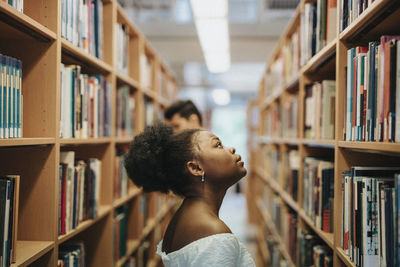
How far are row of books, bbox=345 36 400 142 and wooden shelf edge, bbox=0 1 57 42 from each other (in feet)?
3.60

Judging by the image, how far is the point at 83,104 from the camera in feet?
5.70

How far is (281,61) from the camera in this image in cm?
296

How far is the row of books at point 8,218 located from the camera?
3.57ft

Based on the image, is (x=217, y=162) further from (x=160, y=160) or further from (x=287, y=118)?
(x=287, y=118)

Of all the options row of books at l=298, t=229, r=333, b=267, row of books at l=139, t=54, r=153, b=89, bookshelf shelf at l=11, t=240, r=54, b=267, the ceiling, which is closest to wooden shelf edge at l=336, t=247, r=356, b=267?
row of books at l=298, t=229, r=333, b=267

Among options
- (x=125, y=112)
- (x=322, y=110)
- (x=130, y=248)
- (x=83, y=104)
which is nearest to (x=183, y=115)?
(x=125, y=112)

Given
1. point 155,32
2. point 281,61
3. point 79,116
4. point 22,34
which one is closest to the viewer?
point 22,34

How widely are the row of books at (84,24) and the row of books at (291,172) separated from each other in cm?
141

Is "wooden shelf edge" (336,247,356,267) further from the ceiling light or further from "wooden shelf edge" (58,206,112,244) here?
the ceiling light

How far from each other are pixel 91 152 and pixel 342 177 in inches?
54.4

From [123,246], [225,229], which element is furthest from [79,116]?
[123,246]

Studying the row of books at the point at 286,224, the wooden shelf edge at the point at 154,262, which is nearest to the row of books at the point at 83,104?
the row of books at the point at 286,224

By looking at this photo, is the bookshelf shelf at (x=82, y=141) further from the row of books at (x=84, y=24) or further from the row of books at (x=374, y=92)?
the row of books at (x=374, y=92)

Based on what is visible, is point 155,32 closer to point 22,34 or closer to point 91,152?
point 91,152
